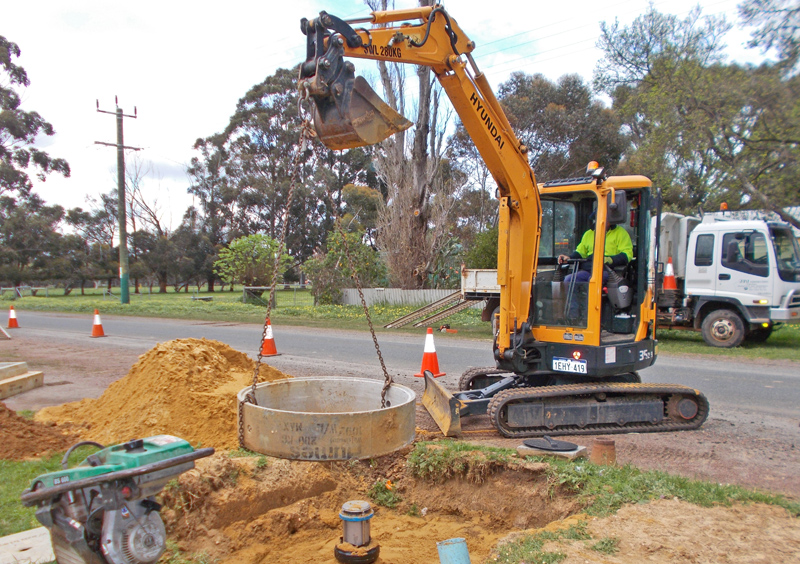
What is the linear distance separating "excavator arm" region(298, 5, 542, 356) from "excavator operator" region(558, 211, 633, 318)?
51cm

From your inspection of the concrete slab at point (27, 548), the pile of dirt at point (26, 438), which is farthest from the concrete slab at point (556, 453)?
the pile of dirt at point (26, 438)

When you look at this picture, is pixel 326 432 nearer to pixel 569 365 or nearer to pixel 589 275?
pixel 569 365

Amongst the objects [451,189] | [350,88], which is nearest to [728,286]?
[350,88]

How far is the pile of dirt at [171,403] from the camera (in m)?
6.00

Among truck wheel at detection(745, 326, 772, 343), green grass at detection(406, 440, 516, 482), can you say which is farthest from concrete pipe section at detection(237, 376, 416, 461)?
truck wheel at detection(745, 326, 772, 343)

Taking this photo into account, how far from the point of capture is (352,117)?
4.48 m

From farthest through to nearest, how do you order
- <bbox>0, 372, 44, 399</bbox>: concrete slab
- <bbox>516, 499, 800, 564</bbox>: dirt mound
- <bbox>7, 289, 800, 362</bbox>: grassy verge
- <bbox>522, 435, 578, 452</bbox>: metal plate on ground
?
<bbox>7, 289, 800, 362</bbox>: grassy verge
<bbox>0, 372, 44, 399</bbox>: concrete slab
<bbox>522, 435, 578, 452</bbox>: metal plate on ground
<bbox>516, 499, 800, 564</bbox>: dirt mound

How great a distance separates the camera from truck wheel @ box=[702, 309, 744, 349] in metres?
13.0

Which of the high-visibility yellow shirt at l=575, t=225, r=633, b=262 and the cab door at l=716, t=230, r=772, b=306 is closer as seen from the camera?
the high-visibility yellow shirt at l=575, t=225, r=633, b=262

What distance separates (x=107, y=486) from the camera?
324cm

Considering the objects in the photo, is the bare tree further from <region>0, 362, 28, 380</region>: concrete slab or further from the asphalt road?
<region>0, 362, 28, 380</region>: concrete slab

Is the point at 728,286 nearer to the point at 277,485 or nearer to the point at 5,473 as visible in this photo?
the point at 277,485

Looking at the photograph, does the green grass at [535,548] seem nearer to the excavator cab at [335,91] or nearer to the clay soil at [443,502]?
the clay soil at [443,502]

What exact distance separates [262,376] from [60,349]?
27.7 ft
